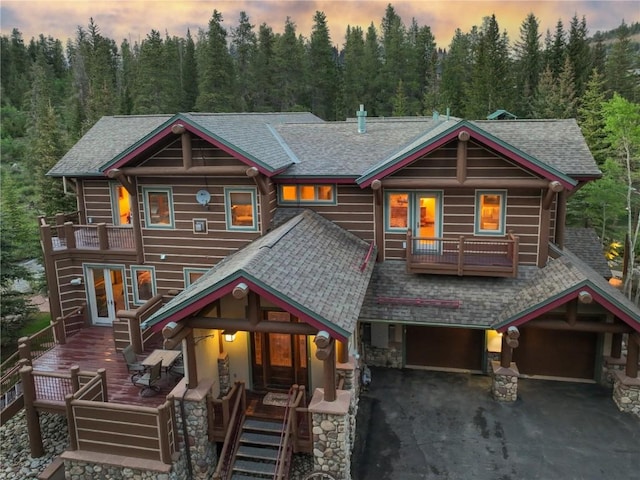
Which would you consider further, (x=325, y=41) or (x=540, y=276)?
(x=325, y=41)

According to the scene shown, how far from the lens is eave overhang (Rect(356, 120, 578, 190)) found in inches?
497

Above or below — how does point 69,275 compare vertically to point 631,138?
below

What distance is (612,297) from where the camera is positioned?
11.2 metres

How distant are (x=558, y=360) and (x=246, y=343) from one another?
28.7 ft

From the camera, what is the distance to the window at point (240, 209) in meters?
14.4

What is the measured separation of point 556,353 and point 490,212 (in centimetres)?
437

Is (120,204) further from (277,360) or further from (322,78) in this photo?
(322,78)

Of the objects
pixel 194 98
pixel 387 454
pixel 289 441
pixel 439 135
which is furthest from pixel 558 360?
pixel 194 98

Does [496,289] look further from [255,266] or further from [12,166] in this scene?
[12,166]

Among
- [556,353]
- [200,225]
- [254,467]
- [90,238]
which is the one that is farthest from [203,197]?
[556,353]

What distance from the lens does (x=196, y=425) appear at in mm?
10172

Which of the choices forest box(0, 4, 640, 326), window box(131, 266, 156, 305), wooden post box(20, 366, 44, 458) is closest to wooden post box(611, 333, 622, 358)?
forest box(0, 4, 640, 326)

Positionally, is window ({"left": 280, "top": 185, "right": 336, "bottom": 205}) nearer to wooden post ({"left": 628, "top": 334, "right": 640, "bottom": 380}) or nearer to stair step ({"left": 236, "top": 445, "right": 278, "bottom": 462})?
stair step ({"left": 236, "top": 445, "right": 278, "bottom": 462})

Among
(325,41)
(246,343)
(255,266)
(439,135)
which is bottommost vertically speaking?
(246,343)
